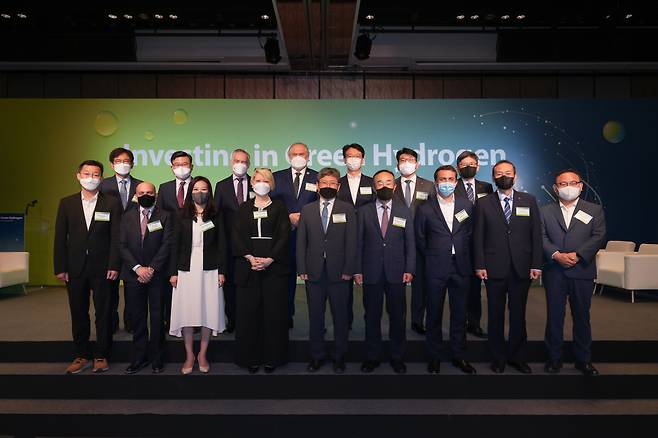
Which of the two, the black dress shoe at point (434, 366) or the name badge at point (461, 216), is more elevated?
the name badge at point (461, 216)

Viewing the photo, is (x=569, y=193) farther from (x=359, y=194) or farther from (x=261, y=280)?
(x=261, y=280)

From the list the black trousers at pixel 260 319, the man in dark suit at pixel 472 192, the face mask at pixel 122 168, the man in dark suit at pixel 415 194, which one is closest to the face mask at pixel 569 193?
the man in dark suit at pixel 472 192

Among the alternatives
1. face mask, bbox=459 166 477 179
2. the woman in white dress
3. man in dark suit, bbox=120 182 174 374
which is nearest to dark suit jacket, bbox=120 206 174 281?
man in dark suit, bbox=120 182 174 374

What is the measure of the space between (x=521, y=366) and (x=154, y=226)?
2.90 meters

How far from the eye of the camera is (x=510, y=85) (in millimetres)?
8070

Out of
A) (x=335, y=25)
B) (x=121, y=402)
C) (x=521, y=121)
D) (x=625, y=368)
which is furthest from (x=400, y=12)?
(x=121, y=402)

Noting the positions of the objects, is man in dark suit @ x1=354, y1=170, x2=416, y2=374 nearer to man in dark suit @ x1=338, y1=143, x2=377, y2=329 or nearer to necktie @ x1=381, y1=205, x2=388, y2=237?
necktie @ x1=381, y1=205, x2=388, y2=237

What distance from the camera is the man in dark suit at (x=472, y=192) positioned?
4020 millimetres

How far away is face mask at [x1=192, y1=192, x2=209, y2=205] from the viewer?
3.49 m

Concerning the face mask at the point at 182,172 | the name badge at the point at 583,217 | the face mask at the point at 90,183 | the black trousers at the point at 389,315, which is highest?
the face mask at the point at 182,172

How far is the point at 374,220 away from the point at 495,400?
156 cm

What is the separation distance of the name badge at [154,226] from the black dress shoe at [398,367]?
6.61 ft

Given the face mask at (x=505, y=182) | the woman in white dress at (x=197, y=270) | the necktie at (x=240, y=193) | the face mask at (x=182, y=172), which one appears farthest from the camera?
the necktie at (x=240, y=193)

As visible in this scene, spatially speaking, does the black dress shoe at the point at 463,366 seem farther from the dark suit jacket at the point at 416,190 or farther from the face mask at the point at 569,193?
the face mask at the point at 569,193
